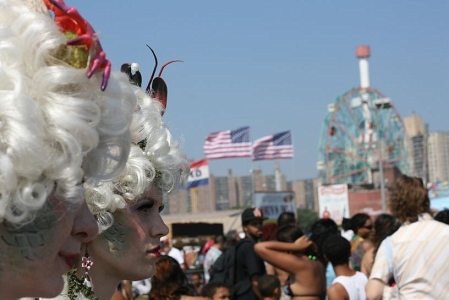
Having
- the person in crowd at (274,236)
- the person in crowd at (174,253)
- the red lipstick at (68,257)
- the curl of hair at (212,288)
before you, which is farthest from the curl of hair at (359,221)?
the red lipstick at (68,257)

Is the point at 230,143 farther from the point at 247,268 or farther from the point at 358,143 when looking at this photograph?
the point at 358,143

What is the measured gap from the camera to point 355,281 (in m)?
6.55

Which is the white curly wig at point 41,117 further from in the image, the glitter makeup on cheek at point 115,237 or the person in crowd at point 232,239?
the person in crowd at point 232,239

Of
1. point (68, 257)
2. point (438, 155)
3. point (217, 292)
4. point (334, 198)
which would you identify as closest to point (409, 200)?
point (217, 292)

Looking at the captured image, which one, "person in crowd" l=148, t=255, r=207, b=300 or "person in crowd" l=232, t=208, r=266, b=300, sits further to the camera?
"person in crowd" l=232, t=208, r=266, b=300

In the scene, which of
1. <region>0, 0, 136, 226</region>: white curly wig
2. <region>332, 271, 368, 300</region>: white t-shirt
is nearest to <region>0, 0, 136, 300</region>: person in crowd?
<region>0, 0, 136, 226</region>: white curly wig

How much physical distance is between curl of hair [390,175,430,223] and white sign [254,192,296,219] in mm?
17899

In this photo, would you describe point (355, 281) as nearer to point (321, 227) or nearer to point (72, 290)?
point (321, 227)

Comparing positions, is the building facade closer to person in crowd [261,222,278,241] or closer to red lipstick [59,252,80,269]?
person in crowd [261,222,278,241]

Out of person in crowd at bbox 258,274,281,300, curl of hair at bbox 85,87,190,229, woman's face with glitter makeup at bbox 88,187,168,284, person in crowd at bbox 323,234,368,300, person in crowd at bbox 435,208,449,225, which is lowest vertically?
person in crowd at bbox 258,274,281,300

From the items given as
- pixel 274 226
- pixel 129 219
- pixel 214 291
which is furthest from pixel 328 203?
pixel 129 219

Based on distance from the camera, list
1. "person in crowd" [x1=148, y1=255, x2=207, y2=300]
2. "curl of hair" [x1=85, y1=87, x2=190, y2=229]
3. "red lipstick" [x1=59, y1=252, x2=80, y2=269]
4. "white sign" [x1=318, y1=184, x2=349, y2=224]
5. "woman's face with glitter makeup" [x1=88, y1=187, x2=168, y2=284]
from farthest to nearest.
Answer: "white sign" [x1=318, y1=184, x2=349, y2=224] → "person in crowd" [x1=148, y1=255, x2=207, y2=300] → "woman's face with glitter makeup" [x1=88, y1=187, x2=168, y2=284] → "curl of hair" [x1=85, y1=87, x2=190, y2=229] → "red lipstick" [x1=59, y1=252, x2=80, y2=269]

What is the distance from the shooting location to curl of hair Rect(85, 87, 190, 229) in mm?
2867

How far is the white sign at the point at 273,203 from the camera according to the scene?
2370cm
